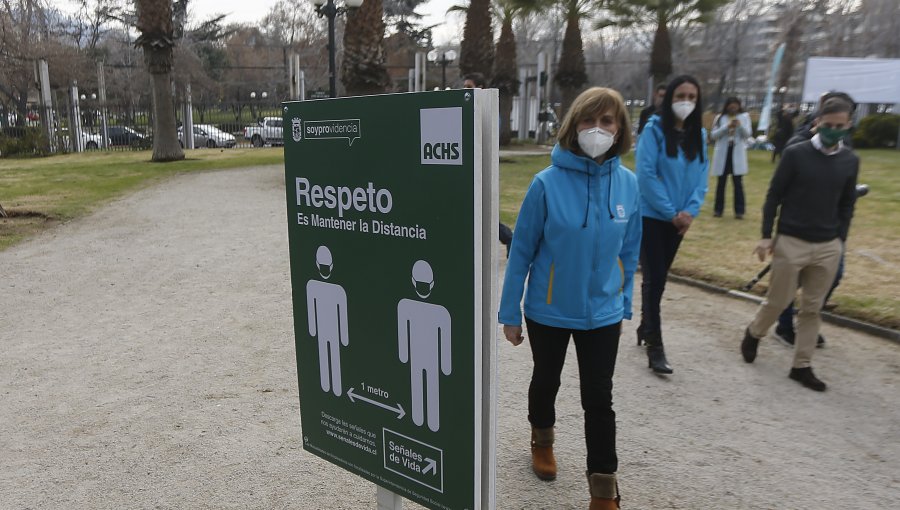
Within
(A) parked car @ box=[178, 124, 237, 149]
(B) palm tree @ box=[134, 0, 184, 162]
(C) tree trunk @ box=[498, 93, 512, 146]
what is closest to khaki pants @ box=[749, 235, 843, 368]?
(B) palm tree @ box=[134, 0, 184, 162]

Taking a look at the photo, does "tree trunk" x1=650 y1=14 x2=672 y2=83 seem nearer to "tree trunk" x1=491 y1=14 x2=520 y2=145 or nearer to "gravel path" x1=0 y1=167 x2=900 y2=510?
"tree trunk" x1=491 y1=14 x2=520 y2=145

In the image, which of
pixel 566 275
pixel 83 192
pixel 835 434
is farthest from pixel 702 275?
pixel 83 192

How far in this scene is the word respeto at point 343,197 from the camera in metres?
2.12

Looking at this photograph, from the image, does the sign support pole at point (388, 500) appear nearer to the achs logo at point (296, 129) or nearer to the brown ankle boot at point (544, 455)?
the brown ankle boot at point (544, 455)

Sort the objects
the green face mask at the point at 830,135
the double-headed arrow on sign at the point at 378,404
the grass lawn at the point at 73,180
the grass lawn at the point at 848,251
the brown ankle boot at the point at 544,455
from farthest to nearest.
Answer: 1. the grass lawn at the point at 73,180
2. the grass lawn at the point at 848,251
3. the green face mask at the point at 830,135
4. the brown ankle boot at the point at 544,455
5. the double-headed arrow on sign at the point at 378,404

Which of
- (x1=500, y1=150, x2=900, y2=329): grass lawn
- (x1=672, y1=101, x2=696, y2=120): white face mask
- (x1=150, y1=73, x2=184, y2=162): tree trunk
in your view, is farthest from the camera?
(x1=150, y1=73, x2=184, y2=162): tree trunk

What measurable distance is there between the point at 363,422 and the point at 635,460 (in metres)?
1.81

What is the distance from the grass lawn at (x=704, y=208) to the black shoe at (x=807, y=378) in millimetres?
1664

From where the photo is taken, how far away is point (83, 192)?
1345cm

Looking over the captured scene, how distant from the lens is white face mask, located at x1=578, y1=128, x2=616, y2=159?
9.32 feet

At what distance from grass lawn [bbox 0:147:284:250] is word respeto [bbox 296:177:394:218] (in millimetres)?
8138

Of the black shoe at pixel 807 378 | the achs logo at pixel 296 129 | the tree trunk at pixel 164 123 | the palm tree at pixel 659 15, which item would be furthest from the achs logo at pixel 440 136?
the palm tree at pixel 659 15

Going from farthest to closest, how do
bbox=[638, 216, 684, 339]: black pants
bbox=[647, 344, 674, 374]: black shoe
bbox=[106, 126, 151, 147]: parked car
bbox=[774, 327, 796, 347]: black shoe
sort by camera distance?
1. bbox=[106, 126, 151, 147]: parked car
2. bbox=[774, 327, 796, 347]: black shoe
3. bbox=[647, 344, 674, 374]: black shoe
4. bbox=[638, 216, 684, 339]: black pants

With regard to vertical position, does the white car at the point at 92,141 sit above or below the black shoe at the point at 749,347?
above
